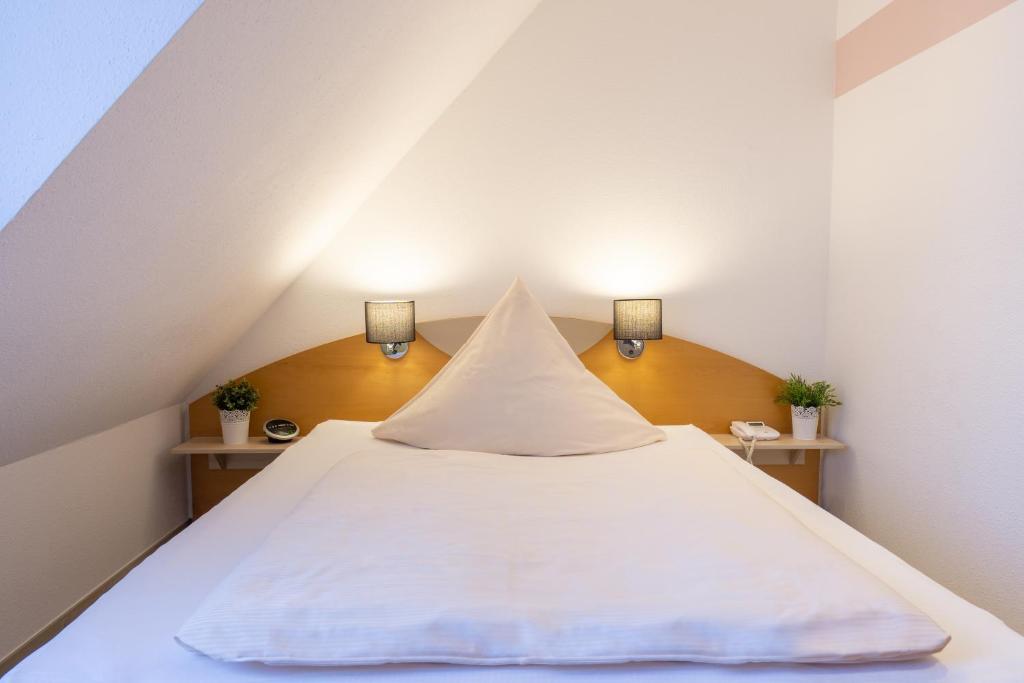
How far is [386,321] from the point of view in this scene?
2727 millimetres

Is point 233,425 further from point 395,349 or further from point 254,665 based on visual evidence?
point 254,665

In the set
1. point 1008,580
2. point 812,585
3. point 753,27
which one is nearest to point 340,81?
point 812,585

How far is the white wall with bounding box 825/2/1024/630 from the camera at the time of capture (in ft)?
6.40

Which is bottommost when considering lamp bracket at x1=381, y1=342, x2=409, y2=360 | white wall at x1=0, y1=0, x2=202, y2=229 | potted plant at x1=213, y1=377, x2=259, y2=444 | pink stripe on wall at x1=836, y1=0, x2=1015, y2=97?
potted plant at x1=213, y1=377, x2=259, y2=444

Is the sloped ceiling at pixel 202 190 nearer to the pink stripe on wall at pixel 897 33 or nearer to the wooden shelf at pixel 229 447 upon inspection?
the wooden shelf at pixel 229 447

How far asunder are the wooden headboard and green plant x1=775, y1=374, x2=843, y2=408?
124mm

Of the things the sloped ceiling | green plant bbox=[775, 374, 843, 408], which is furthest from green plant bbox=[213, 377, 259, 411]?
green plant bbox=[775, 374, 843, 408]

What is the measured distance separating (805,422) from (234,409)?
224cm

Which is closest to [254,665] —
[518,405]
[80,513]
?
[518,405]

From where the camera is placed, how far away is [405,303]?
2.75 meters

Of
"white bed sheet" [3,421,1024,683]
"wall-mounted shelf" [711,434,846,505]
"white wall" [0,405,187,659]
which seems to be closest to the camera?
"white bed sheet" [3,421,1024,683]

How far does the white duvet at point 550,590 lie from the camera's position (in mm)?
1027

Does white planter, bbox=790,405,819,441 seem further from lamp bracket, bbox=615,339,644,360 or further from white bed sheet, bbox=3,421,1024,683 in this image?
white bed sheet, bbox=3,421,1024,683

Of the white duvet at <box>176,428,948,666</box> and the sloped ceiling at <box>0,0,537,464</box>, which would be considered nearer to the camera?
the white duvet at <box>176,428,948,666</box>
